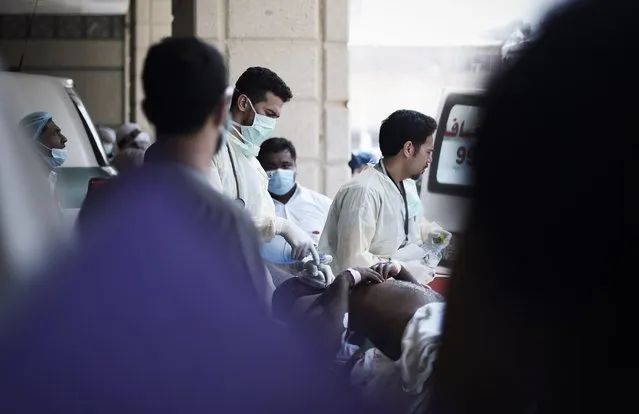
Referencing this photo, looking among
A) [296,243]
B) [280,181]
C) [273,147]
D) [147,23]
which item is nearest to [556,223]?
[296,243]

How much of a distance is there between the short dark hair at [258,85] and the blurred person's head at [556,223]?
3.68 metres

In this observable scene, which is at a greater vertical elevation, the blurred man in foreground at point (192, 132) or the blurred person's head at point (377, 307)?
the blurred man in foreground at point (192, 132)

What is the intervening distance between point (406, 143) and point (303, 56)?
227 cm

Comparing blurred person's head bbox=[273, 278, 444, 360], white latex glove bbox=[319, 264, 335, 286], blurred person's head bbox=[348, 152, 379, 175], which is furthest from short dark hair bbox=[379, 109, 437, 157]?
blurred person's head bbox=[348, 152, 379, 175]

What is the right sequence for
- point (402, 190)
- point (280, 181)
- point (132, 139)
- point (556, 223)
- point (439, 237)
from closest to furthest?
point (556, 223)
point (402, 190)
point (439, 237)
point (280, 181)
point (132, 139)

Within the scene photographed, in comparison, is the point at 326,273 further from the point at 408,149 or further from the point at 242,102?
the point at 408,149

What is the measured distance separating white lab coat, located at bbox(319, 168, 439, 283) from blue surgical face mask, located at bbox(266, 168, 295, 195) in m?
1.32

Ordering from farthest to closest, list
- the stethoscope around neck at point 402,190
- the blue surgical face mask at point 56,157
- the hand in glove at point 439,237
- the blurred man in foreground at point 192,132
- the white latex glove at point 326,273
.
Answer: the blue surgical face mask at point 56,157 → the hand in glove at point 439,237 → the stethoscope around neck at point 402,190 → the white latex glove at point 326,273 → the blurred man in foreground at point 192,132

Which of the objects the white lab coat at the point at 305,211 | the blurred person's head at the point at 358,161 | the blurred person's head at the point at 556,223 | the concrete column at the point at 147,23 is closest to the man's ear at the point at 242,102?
the white lab coat at the point at 305,211

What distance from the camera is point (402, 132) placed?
17.2 ft

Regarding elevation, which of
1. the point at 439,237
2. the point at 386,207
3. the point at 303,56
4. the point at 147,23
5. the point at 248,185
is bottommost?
the point at 439,237

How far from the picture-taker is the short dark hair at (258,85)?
187 inches

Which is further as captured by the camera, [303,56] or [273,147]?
[303,56]

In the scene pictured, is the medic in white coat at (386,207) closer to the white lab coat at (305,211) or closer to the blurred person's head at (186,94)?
the white lab coat at (305,211)
